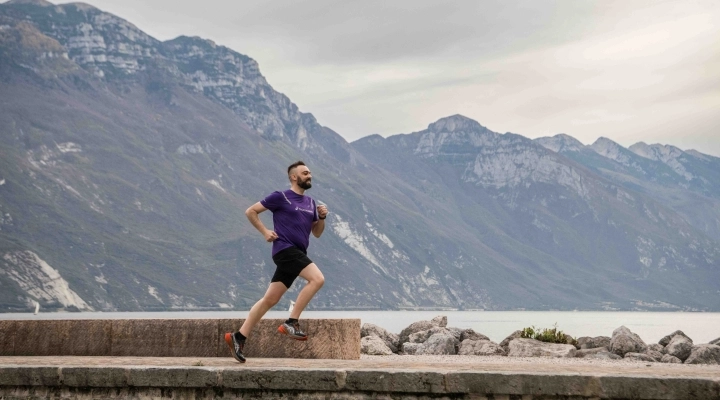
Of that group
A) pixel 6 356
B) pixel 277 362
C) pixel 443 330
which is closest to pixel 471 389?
pixel 277 362

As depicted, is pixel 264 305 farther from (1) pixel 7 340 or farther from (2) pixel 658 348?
(2) pixel 658 348

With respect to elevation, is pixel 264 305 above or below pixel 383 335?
above

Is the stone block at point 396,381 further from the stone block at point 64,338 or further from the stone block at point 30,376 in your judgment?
the stone block at point 64,338

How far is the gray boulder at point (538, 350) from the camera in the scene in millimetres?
26188

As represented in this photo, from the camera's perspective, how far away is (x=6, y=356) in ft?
46.5

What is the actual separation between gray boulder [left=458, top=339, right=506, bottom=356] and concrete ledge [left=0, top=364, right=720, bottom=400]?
1715 centimetres

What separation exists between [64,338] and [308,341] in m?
3.45

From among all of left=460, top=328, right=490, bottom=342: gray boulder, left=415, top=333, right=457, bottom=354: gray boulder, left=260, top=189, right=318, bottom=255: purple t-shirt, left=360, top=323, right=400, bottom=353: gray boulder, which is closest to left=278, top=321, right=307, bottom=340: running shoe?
A: left=260, top=189, right=318, bottom=255: purple t-shirt

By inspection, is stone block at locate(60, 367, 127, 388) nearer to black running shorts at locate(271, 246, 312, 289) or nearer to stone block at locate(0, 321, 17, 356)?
black running shorts at locate(271, 246, 312, 289)

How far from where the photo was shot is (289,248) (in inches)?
497

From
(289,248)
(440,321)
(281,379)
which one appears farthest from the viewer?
(440,321)

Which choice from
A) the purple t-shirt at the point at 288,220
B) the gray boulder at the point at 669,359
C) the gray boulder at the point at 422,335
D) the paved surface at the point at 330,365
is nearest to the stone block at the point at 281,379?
the paved surface at the point at 330,365

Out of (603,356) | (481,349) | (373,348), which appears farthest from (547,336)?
(373,348)

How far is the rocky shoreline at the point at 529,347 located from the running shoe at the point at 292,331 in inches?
493
